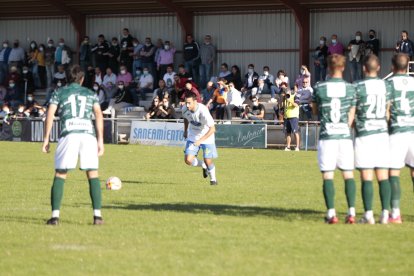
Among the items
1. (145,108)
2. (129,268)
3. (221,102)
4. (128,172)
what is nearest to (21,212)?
(129,268)

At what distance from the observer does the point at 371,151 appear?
12594 millimetres

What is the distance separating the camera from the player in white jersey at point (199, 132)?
62.2 ft

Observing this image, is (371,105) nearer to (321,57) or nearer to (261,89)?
(261,89)

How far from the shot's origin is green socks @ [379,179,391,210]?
12781mm

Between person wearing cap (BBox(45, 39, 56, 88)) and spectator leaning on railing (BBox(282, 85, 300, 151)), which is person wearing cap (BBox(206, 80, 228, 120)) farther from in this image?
person wearing cap (BBox(45, 39, 56, 88))

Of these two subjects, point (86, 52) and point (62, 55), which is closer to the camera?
point (86, 52)

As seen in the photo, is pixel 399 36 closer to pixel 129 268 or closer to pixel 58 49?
pixel 58 49

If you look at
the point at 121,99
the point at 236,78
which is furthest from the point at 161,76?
the point at 236,78

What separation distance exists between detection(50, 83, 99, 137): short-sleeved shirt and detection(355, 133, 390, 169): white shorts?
3.18 metres

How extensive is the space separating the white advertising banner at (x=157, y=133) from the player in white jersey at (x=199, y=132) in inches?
605

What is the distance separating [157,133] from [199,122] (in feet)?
56.2

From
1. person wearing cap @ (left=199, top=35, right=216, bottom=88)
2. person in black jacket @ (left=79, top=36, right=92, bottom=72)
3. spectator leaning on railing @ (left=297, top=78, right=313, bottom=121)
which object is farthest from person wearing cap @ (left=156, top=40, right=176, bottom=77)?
spectator leaning on railing @ (left=297, top=78, right=313, bottom=121)

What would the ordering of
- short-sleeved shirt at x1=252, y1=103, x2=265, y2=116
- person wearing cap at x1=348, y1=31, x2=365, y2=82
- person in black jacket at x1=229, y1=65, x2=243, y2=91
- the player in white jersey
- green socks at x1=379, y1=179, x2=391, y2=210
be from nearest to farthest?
green socks at x1=379, y1=179, x2=391, y2=210, the player in white jersey, short-sleeved shirt at x1=252, y1=103, x2=265, y2=116, person wearing cap at x1=348, y1=31, x2=365, y2=82, person in black jacket at x1=229, y1=65, x2=243, y2=91

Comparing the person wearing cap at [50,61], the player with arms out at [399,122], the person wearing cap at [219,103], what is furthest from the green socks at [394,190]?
the person wearing cap at [50,61]
